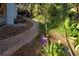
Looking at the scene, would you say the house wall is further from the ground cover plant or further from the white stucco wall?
the ground cover plant

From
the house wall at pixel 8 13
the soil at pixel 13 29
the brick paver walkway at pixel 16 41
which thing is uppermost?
the house wall at pixel 8 13

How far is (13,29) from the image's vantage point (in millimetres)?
4309

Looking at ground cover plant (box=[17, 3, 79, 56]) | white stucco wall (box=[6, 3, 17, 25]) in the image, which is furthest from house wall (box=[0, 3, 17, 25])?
ground cover plant (box=[17, 3, 79, 56])

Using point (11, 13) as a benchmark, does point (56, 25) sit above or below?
below

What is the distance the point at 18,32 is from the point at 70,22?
0.55 meters

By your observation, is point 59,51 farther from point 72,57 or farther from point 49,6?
point 49,6

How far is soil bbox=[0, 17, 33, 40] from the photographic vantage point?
169 inches

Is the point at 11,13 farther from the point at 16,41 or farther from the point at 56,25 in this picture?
the point at 56,25

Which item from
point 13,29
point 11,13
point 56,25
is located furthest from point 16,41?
point 56,25

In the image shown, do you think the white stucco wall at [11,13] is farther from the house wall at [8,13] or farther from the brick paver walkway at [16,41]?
the brick paver walkway at [16,41]

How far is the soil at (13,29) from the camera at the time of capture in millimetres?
4301

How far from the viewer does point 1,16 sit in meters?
4.30

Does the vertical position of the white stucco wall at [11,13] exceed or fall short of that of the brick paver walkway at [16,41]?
it exceeds it

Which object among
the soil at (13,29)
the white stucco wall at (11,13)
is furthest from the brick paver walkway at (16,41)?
the white stucco wall at (11,13)
